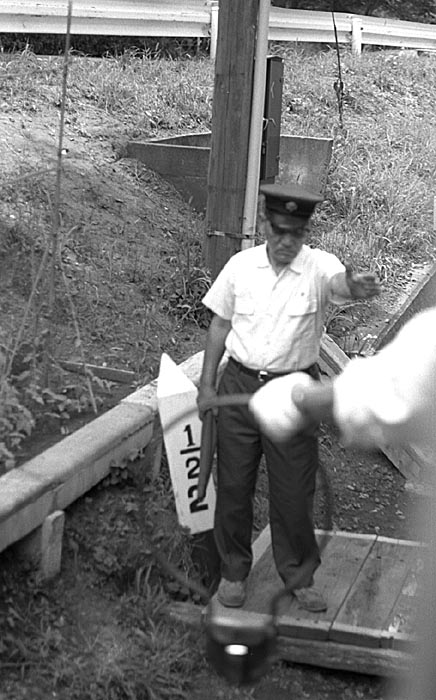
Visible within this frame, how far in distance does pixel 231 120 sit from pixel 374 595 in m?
3.31

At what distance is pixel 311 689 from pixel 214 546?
0.76 m

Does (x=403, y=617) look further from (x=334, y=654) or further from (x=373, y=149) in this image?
(x=373, y=149)

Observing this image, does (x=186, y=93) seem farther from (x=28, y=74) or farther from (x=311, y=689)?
(x=311, y=689)

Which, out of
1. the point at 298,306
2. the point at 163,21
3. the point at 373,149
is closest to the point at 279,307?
the point at 298,306

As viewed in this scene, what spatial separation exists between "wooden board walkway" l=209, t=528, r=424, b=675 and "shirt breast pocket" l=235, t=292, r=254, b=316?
955mm

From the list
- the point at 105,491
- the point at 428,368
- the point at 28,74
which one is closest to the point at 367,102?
the point at 28,74

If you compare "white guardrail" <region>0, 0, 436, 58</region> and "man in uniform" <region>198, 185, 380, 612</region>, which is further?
"white guardrail" <region>0, 0, 436, 58</region>

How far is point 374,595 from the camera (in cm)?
512

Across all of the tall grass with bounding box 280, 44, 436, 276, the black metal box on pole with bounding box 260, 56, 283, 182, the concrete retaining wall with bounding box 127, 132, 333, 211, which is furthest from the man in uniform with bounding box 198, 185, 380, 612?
the tall grass with bounding box 280, 44, 436, 276

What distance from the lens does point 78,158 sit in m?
8.89

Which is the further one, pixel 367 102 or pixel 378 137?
pixel 367 102

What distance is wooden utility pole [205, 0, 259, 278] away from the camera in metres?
7.05

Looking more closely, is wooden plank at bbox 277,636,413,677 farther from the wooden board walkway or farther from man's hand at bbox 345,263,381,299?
man's hand at bbox 345,263,381,299

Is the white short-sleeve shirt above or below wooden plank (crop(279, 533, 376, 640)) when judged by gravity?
above
